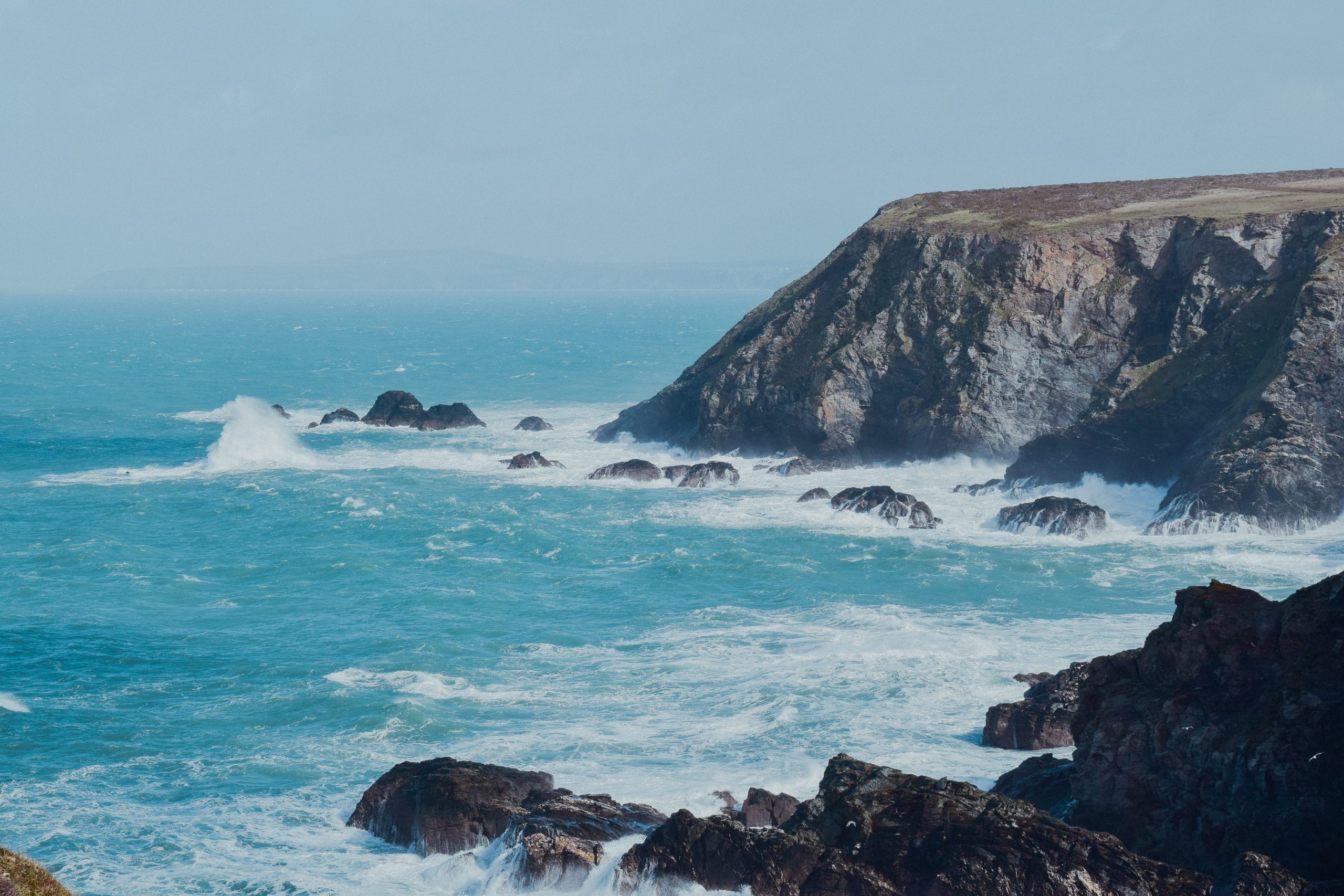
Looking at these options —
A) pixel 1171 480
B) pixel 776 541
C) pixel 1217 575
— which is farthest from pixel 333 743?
pixel 1171 480

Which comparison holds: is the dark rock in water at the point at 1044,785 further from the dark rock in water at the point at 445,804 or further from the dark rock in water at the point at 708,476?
the dark rock in water at the point at 708,476

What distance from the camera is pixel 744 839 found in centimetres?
2061

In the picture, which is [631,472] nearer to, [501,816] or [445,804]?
[445,804]

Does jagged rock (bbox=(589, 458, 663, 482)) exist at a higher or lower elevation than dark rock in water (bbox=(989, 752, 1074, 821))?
higher

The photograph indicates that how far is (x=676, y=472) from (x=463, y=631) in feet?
90.9

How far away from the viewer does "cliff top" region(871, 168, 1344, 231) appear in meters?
63.6

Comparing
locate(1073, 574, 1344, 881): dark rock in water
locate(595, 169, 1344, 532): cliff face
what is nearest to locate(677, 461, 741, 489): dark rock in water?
locate(595, 169, 1344, 532): cliff face

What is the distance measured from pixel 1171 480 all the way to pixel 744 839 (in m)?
41.0

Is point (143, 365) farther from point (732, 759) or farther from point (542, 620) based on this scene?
point (732, 759)

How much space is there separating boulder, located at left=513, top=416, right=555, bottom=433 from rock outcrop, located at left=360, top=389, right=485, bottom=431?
A: 12.9 ft

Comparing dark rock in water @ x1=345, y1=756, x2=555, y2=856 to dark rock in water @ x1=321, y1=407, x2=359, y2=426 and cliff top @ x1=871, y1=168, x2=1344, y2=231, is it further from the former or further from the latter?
dark rock in water @ x1=321, y1=407, x2=359, y2=426

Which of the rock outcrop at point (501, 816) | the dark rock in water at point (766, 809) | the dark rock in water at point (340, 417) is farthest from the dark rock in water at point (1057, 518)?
the dark rock in water at point (340, 417)

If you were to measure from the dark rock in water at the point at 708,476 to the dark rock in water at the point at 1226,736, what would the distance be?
1596 inches

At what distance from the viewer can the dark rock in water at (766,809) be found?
2309 cm
